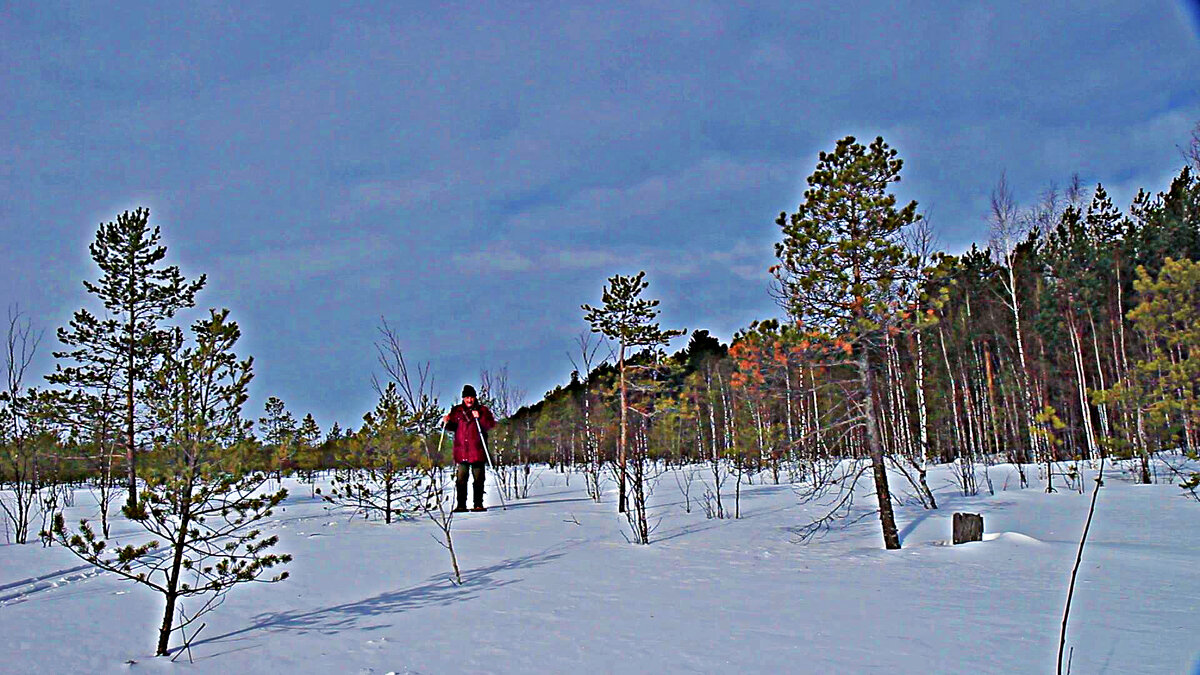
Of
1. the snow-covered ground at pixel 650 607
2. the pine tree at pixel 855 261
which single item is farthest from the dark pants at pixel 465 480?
the pine tree at pixel 855 261

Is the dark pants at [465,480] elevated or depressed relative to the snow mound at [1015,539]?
elevated

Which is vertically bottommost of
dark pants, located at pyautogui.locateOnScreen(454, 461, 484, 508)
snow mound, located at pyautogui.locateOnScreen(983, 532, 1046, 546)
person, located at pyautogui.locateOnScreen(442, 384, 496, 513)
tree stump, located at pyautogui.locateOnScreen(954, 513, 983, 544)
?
snow mound, located at pyautogui.locateOnScreen(983, 532, 1046, 546)

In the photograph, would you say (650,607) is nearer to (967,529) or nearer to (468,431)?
(967,529)

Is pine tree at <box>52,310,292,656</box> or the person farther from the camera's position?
the person

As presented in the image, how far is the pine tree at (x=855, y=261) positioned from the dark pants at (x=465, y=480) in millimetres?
7405

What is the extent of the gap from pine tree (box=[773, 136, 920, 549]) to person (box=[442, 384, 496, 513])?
20.8 feet

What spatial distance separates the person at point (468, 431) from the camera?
14266mm

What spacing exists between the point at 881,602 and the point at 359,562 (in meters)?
5.78

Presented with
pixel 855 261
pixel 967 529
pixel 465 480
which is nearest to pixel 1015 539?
pixel 967 529

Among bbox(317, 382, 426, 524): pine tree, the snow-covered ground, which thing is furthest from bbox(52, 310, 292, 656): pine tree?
bbox(317, 382, 426, 524): pine tree

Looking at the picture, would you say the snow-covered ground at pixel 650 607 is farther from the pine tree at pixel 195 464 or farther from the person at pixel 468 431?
the person at pixel 468 431

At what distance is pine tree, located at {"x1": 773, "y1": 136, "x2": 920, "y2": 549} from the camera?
10547 mm

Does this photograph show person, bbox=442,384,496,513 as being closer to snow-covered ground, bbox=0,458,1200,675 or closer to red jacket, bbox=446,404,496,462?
red jacket, bbox=446,404,496,462

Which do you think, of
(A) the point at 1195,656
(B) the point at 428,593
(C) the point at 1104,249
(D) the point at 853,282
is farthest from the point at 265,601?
(C) the point at 1104,249
